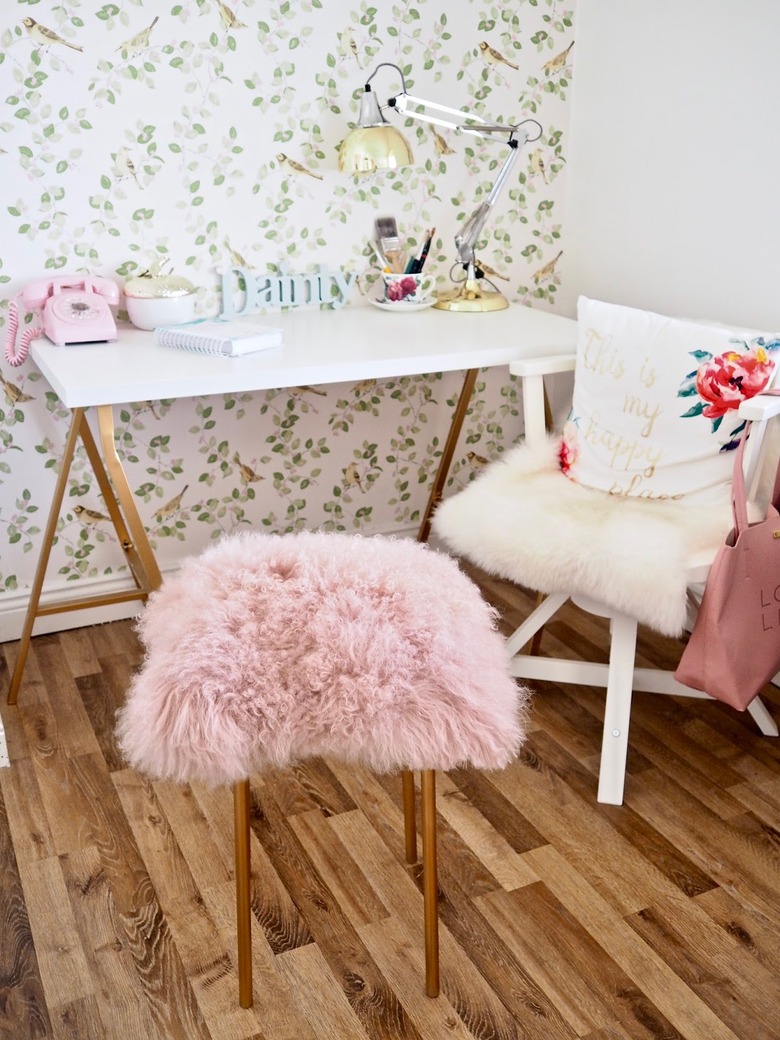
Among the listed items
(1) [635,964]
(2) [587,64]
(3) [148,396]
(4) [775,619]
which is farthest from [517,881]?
(2) [587,64]

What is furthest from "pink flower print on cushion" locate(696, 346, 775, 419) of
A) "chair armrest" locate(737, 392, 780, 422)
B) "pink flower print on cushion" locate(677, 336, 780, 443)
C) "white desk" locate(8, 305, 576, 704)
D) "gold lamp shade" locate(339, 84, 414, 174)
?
"gold lamp shade" locate(339, 84, 414, 174)

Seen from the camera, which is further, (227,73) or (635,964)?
(227,73)

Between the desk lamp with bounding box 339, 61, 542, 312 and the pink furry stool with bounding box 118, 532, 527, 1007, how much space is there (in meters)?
1.24

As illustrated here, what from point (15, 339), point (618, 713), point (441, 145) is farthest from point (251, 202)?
point (618, 713)

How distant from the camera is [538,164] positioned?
2633mm

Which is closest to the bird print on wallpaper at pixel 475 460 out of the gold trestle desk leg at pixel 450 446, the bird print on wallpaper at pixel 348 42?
the gold trestle desk leg at pixel 450 446

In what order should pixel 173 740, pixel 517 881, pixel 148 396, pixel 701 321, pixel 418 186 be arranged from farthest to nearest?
pixel 418 186 → pixel 701 321 → pixel 148 396 → pixel 517 881 → pixel 173 740

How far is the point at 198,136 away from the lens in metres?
2.22

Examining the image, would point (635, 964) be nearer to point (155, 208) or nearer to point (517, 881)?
point (517, 881)

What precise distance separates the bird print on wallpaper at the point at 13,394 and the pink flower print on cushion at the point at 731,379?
149cm

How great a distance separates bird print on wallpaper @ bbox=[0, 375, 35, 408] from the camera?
2.21m

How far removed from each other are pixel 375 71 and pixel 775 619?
5.21ft

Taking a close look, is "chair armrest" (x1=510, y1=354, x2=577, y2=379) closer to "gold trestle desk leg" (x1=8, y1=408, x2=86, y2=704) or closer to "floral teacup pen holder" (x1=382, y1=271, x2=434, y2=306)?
"floral teacup pen holder" (x1=382, y1=271, x2=434, y2=306)

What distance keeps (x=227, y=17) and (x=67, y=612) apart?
144 centimetres
